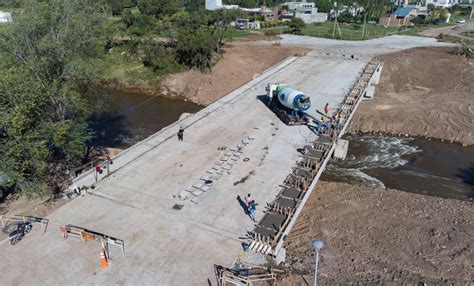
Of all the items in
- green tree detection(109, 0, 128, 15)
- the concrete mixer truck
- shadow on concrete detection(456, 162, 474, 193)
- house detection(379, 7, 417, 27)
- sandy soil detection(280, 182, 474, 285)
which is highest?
green tree detection(109, 0, 128, 15)

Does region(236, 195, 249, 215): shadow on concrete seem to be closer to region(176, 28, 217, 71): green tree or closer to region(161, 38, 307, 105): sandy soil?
region(161, 38, 307, 105): sandy soil

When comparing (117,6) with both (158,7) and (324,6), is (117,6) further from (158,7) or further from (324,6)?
(324,6)

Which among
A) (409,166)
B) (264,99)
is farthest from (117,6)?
(409,166)

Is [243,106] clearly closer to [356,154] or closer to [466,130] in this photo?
[356,154]

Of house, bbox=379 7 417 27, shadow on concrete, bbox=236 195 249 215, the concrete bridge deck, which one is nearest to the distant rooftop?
house, bbox=379 7 417 27

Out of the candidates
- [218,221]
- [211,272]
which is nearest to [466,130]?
[218,221]
